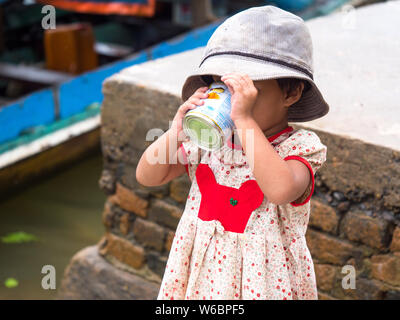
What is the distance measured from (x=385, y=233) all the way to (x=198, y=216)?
0.76m

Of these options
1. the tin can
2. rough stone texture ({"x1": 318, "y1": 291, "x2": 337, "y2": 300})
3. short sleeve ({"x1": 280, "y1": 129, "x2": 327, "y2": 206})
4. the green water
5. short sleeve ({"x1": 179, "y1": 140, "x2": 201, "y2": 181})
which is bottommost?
the green water

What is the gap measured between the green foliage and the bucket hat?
8.99ft

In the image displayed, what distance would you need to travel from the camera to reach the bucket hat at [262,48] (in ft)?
4.31

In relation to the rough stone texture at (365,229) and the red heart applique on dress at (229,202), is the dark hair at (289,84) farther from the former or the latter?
the rough stone texture at (365,229)

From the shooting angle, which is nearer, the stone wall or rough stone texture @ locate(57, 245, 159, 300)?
the stone wall

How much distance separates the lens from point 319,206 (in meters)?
1.99

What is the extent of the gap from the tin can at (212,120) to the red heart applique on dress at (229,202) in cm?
22

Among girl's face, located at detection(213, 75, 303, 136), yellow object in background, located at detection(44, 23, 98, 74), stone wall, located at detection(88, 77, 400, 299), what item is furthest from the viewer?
yellow object in background, located at detection(44, 23, 98, 74)

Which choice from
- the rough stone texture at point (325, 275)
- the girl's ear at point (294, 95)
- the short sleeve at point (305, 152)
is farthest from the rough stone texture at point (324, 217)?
the girl's ear at point (294, 95)

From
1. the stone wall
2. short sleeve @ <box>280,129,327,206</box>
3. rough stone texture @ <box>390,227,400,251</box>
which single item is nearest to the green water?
the stone wall

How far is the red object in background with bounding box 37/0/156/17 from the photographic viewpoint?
16.7ft

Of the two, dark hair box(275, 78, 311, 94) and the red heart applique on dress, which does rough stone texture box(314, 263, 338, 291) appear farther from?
dark hair box(275, 78, 311, 94)

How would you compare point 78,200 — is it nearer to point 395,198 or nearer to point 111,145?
point 111,145
